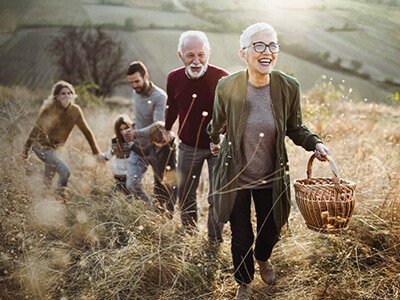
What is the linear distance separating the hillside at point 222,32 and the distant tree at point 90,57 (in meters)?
0.27

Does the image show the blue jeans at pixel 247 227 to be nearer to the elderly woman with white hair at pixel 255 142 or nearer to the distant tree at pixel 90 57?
the elderly woman with white hair at pixel 255 142

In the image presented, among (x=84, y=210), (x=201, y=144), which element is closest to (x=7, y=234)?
(x=84, y=210)

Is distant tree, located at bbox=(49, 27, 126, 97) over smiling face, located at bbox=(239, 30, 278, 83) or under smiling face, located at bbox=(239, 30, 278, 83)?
under

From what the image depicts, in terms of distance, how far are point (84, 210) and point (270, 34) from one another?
8.14 ft

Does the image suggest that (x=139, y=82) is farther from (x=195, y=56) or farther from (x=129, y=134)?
(x=195, y=56)

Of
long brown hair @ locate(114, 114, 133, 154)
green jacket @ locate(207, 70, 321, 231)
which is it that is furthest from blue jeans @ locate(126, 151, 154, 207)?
green jacket @ locate(207, 70, 321, 231)

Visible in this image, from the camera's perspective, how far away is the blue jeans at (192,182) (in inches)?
168

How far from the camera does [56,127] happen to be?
5.50 metres

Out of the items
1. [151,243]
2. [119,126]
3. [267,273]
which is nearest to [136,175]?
[119,126]

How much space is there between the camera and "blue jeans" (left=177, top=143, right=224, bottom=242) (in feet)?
14.0

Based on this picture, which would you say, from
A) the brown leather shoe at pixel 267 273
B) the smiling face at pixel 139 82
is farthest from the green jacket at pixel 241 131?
the smiling face at pixel 139 82

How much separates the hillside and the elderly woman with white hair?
6.51 meters

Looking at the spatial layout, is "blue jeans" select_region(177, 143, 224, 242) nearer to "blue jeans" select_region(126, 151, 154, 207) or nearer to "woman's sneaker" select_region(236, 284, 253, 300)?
"blue jeans" select_region(126, 151, 154, 207)

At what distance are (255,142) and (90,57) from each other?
531 inches
